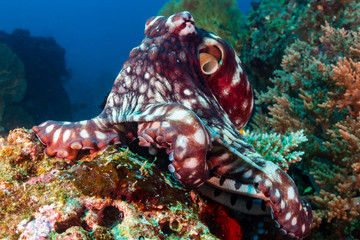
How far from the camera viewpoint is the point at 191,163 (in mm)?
1733

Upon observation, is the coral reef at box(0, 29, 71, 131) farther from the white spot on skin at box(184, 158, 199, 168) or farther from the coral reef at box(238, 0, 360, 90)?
the white spot on skin at box(184, 158, 199, 168)

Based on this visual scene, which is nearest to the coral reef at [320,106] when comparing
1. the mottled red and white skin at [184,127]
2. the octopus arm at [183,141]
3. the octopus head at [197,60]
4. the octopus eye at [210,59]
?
the octopus head at [197,60]

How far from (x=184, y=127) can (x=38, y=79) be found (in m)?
23.1

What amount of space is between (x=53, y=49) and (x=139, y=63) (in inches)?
980

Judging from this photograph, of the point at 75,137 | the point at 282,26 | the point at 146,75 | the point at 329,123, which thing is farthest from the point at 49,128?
the point at 282,26

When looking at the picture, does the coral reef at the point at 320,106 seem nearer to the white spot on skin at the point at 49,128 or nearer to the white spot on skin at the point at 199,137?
the white spot on skin at the point at 199,137

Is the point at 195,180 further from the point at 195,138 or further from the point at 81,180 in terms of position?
the point at 81,180

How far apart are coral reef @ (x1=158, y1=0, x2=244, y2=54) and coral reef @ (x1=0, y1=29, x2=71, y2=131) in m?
12.7

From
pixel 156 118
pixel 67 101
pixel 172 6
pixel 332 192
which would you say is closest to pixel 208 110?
pixel 156 118

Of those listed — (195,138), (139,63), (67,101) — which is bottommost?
(67,101)

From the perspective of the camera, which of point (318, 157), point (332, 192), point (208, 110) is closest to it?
point (208, 110)

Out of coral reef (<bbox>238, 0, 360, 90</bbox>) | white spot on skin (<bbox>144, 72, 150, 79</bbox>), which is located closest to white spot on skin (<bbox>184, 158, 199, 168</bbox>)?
white spot on skin (<bbox>144, 72, 150, 79</bbox>)

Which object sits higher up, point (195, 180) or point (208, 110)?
point (208, 110)

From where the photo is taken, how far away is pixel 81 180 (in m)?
1.68
